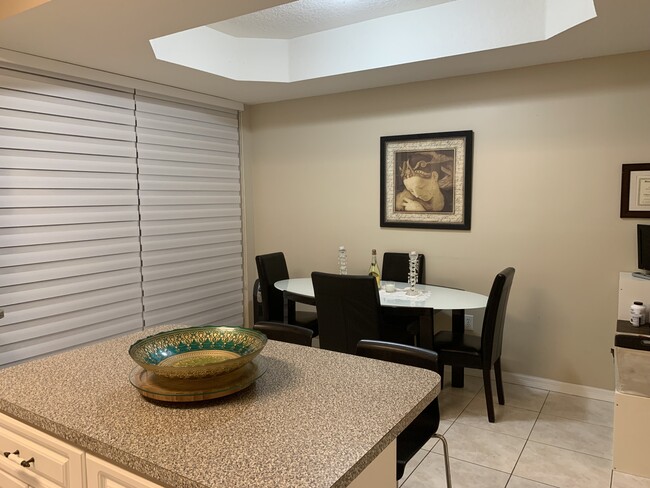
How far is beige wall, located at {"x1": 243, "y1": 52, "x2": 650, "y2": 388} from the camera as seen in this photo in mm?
3080

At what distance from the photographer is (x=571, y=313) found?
3.27 metres

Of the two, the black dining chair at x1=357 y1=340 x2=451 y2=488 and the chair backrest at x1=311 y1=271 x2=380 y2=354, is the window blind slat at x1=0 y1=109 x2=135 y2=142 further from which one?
the black dining chair at x1=357 y1=340 x2=451 y2=488

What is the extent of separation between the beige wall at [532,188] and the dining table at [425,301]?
14.7 inches

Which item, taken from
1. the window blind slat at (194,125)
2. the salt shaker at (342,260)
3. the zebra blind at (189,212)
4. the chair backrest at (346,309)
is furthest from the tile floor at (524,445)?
the window blind slat at (194,125)

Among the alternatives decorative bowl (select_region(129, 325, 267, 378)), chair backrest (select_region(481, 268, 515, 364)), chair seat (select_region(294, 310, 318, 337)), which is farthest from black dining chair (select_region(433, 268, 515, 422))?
decorative bowl (select_region(129, 325, 267, 378))

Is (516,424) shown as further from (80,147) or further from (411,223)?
(80,147)

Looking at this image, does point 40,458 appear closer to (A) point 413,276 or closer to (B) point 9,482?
(B) point 9,482

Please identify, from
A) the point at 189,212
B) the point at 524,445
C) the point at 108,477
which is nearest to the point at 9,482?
the point at 108,477

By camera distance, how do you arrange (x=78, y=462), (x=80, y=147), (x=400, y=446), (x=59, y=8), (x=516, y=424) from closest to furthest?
(x=78, y=462) < (x=400, y=446) < (x=59, y=8) < (x=516, y=424) < (x=80, y=147)

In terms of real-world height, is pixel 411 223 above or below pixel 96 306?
above

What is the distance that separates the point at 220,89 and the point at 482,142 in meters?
2.12

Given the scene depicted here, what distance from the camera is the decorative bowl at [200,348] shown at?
136cm

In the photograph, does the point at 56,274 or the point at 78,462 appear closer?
the point at 78,462

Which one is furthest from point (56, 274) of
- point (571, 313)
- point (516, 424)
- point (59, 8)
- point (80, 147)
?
point (571, 313)
